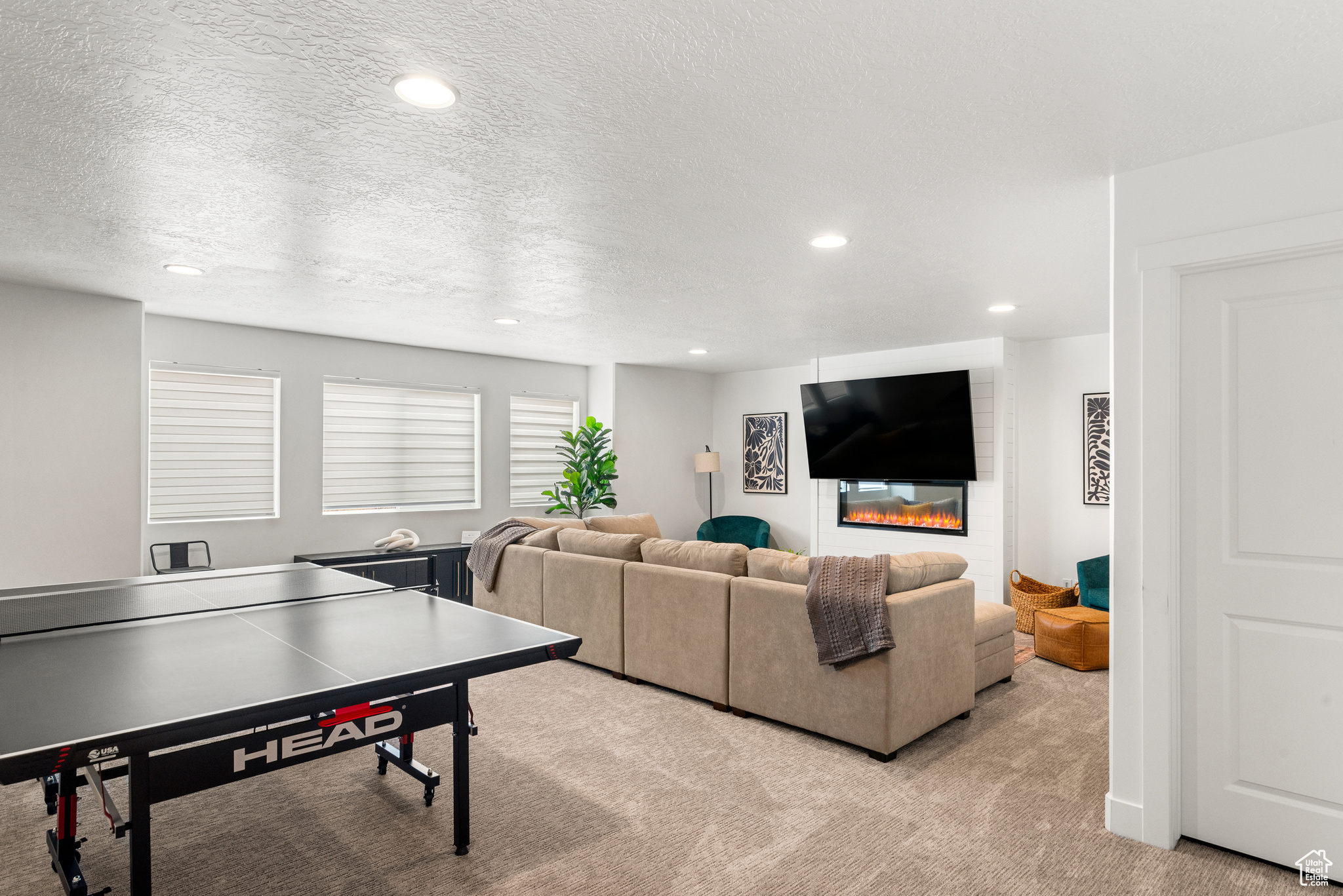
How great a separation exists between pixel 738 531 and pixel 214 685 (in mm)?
6907

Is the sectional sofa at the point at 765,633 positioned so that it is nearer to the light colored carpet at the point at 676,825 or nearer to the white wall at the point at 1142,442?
the light colored carpet at the point at 676,825

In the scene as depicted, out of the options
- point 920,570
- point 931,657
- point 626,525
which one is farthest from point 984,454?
point 931,657

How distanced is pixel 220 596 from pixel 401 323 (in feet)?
10.1

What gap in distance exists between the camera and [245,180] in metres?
2.79

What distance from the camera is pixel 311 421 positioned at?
6.24 metres

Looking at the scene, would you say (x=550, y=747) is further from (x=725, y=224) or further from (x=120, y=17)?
(x=120, y=17)

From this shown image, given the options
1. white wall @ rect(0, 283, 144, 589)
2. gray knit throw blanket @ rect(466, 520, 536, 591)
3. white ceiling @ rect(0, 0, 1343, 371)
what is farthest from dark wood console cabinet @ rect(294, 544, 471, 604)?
white ceiling @ rect(0, 0, 1343, 371)

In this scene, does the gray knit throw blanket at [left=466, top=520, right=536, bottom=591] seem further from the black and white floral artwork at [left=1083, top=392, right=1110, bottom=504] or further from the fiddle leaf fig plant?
the black and white floral artwork at [left=1083, top=392, right=1110, bottom=504]

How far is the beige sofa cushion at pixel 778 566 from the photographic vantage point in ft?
12.2

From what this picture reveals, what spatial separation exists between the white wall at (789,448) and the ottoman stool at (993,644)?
360 cm

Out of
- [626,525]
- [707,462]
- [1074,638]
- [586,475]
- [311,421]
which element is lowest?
[1074,638]

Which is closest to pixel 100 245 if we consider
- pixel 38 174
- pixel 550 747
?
pixel 38 174

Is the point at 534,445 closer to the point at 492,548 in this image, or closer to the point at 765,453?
the point at 492,548

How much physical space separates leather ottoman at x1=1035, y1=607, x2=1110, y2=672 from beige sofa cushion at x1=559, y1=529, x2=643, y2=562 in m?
2.89
